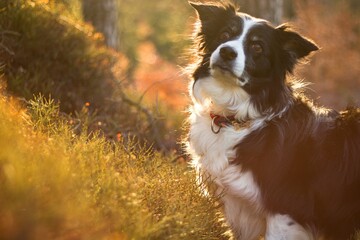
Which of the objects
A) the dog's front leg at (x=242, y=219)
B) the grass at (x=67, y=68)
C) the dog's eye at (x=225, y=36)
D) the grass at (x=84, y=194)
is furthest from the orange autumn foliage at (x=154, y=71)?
the grass at (x=84, y=194)

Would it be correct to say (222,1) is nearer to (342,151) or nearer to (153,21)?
(342,151)

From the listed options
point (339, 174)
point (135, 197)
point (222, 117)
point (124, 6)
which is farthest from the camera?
point (124, 6)

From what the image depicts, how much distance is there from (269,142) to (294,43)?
36.2 inches

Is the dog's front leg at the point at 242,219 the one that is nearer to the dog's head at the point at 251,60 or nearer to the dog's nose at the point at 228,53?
the dog's head at the point at 251,60

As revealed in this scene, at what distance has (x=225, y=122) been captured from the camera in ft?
16.5

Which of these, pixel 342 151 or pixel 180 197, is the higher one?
pixel 342 151

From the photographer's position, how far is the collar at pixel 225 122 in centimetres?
495

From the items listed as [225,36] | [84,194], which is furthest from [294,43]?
[84,194]

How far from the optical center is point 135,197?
387 centimetres

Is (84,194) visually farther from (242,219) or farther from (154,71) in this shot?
(154,71)

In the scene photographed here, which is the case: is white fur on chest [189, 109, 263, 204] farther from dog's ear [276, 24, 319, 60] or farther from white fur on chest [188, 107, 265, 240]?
dog's ear [276, 24, 319, 60]

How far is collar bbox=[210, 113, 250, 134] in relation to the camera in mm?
4953

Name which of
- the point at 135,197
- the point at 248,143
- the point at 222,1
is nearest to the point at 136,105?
the point at 222,1

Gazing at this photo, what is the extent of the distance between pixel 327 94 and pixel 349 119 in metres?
11.3
